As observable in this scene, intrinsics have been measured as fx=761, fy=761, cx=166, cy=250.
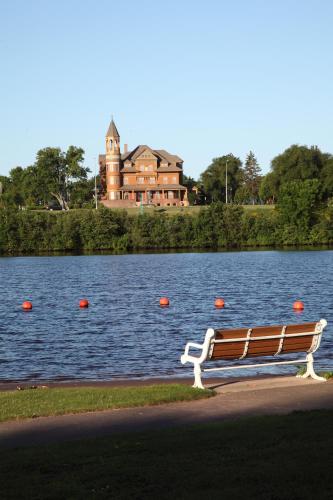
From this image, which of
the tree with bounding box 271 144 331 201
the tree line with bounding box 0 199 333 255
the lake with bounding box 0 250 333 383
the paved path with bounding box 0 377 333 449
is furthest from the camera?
the tree with bounding box 271 144 331 201

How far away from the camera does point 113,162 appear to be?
15525 centimetres

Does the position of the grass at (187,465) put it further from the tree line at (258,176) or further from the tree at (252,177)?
the tree at (252,177)

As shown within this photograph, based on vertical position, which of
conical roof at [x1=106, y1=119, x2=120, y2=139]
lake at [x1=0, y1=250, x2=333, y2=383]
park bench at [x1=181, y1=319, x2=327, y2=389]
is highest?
conical roof at [x1=106, y1=119, x2=120, y2=139]

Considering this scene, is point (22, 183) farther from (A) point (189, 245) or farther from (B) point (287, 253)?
(B) point (287, 253)

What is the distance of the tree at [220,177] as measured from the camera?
185375 mm

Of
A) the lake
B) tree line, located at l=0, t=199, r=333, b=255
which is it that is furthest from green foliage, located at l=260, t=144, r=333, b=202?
the lake

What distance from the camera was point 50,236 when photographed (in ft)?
390

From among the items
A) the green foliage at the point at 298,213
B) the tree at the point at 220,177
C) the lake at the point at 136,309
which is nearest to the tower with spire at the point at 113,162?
the tree at the point at 220,177

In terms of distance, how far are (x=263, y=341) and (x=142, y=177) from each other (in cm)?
14210

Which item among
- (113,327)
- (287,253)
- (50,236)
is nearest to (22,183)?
(50,236)

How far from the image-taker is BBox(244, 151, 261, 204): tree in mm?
185500

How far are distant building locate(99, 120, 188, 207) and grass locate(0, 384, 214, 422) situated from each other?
456 feet

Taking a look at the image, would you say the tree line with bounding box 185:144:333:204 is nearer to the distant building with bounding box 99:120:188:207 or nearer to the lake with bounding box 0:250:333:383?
the distant building with bounding box 99:120:188:207

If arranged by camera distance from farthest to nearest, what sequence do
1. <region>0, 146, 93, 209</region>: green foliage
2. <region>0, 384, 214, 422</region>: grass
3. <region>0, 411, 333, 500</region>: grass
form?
1. <region>0, 146, 93, 209</region>: green foliage
2. <region>0, 384, 214, 422</region>: grass
3. <region>0, 411, 333, 500</region>: grass
